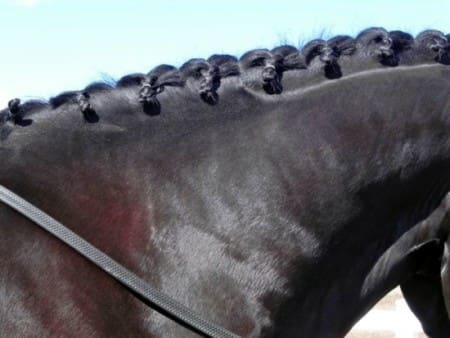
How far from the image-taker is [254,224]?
2.25m

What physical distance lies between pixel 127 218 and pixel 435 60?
1107 millimetres

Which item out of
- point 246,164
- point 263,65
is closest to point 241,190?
point 246,164

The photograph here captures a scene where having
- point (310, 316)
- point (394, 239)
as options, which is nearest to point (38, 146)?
point (310, 316)

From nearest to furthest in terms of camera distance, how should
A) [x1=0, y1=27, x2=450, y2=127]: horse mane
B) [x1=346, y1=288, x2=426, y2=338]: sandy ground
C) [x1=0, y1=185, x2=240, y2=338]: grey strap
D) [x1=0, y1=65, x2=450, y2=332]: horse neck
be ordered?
1. [x1=0, y1=185, x2=240, y2=338]: grey strap
2. [x1=0, y1=65, x2=450, y2=332]: horse neck
3. [x1=0, y1=27, x2=450, y2=127]: horse mane
4. [x1=346, y1=288, x2=426, y2=338]: sandy ground

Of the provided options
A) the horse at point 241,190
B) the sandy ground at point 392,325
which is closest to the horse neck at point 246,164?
the horse at point 241,190

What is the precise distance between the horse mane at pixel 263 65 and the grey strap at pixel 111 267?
306 mm

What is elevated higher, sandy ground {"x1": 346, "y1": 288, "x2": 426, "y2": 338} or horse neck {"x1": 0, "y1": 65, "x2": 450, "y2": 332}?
horse neck {"x1": 0, "y1": 65, "x2": 450, "y2": 332}

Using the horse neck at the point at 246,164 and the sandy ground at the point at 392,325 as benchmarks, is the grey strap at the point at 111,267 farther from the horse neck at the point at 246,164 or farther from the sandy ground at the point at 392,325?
the sandy ground at the point at 392,325

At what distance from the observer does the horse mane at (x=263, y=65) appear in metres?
2.34

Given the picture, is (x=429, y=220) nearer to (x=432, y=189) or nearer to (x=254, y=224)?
(x=432, y=189)

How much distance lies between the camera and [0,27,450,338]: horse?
215 cm

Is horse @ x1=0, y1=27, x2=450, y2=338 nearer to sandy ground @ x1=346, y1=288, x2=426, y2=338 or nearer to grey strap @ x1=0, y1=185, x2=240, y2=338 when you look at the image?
grey strap @ x1=0, y1=185, x2=240, y2=338

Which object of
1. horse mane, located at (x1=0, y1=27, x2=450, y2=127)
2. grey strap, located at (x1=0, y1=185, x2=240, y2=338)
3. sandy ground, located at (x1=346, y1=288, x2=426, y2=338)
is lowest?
sandy ground, located at (x1=346, y1=288, x2=426, y2=338)

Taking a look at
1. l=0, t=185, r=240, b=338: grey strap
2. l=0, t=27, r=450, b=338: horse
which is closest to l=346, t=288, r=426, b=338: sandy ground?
l=0, t=27, r=450, b=338: horse
